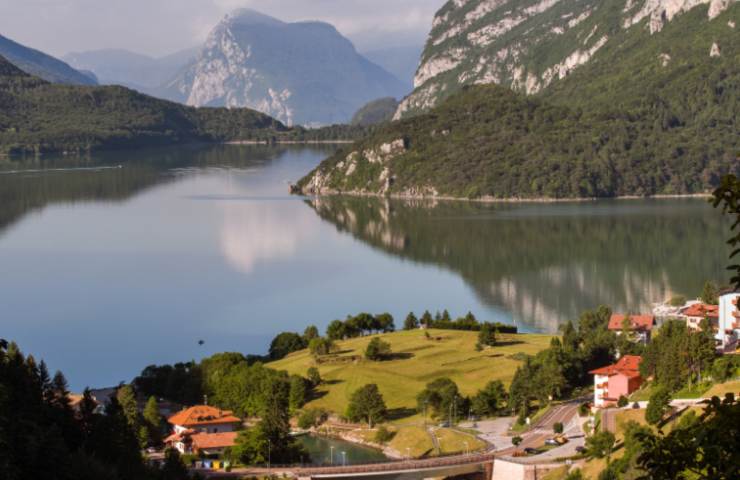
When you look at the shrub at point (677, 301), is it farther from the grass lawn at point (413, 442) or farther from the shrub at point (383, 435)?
Answer: the shrub at point (383, 435)

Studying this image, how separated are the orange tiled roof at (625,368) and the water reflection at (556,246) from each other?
1795cm

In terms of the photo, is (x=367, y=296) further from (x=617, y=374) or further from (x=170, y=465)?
(x=170, y=465)

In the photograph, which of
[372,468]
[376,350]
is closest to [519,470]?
[372,468]

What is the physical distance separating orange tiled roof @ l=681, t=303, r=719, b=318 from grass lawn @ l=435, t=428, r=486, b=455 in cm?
1771

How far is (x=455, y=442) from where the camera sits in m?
40.9

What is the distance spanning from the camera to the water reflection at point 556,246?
2982 inches

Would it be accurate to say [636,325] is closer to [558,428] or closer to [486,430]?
[486,430]

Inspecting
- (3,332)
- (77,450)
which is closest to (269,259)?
(3,332)

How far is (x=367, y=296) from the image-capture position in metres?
78.3

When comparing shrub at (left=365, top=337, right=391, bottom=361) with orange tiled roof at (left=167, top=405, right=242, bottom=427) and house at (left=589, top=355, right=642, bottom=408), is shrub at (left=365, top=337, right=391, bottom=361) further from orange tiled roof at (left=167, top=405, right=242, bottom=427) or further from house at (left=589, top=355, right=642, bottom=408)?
house at (left=589, top=355, right=642, bottom=408)

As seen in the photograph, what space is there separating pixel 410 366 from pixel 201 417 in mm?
11179

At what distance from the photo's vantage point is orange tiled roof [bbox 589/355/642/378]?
43.8 m

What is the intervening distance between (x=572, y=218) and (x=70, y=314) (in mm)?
60898

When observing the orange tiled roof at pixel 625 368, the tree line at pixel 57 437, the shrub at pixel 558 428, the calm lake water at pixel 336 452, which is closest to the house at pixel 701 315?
the orange tiled roof at pixel 625 368
